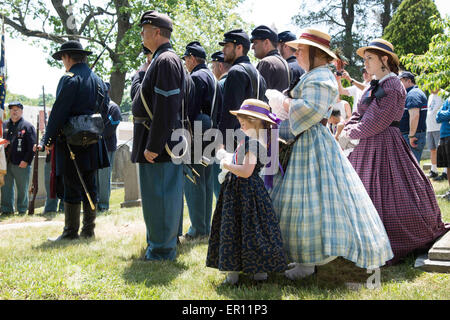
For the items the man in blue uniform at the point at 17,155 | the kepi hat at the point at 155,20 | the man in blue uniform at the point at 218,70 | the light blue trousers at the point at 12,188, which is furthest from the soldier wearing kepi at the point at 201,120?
the light blue trousers at the point at 12,188

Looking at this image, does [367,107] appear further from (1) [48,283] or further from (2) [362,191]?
(1) [48,283]

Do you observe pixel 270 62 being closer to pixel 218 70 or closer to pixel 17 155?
pixel 218 70

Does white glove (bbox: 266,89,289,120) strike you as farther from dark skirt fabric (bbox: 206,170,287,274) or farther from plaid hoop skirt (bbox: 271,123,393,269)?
dark skirt fabric (bbox: 206,170,287,274)

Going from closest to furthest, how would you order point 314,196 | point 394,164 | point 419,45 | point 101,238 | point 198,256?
1. point 314,196
2. point 394,164
3. point 198,256
4. point 101,238
5. point 419,45

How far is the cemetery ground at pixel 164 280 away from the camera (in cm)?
330

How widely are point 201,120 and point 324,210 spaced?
7.26 feet

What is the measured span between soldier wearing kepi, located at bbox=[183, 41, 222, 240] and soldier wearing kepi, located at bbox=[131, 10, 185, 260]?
0.94 metres

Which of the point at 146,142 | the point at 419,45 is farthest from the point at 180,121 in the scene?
the point at 419,45

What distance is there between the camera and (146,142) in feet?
14.0

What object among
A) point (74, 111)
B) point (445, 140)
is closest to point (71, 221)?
point (74, 111)

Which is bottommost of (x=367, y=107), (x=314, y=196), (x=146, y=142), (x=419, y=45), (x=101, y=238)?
(x=101, y=238)

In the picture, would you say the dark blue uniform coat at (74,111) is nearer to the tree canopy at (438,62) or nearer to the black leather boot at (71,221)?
the black leather boot at (71,221)

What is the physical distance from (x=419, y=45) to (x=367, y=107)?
15063 millimetres

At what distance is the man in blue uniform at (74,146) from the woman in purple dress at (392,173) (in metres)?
2.90
